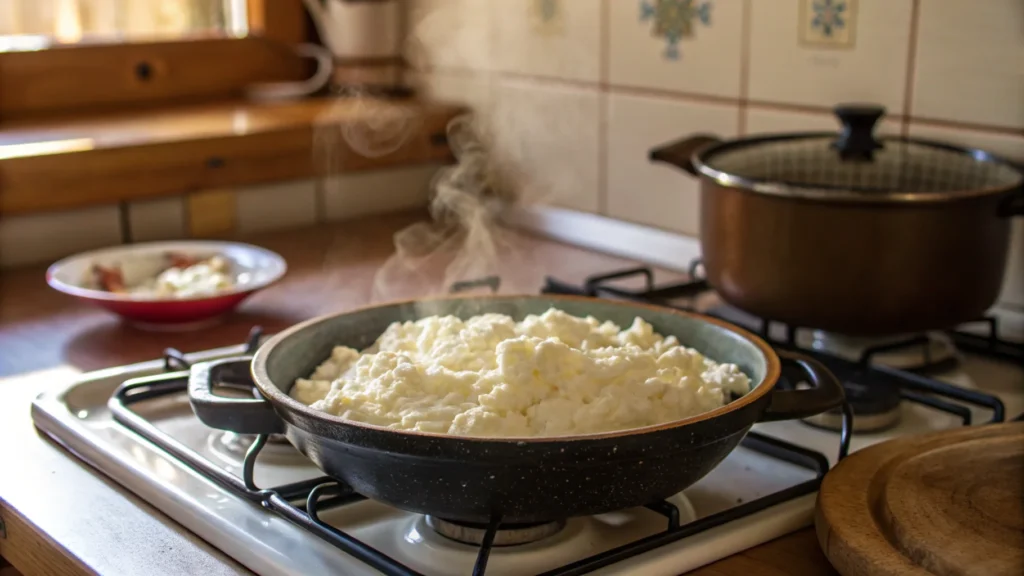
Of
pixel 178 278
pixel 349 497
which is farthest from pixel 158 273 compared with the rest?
pixel 349 497

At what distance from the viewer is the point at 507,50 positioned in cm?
187

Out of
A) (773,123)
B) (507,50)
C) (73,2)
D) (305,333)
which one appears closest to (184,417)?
(305,333)

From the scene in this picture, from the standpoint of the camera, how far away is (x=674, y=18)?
61.9 inches

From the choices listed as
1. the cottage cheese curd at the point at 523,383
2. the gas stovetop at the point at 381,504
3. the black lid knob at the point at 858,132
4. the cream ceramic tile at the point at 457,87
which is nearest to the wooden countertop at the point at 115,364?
the gas stovetop at the point at 381,504

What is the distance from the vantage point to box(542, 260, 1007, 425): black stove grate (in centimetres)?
97

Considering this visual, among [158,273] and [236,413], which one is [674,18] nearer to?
[158,273]

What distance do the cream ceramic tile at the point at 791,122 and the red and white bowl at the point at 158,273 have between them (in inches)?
25.4

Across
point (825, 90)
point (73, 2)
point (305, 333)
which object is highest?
point (73, 2)

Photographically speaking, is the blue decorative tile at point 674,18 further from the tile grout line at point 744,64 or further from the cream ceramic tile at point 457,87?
the cream ceramic tile at point 457,87

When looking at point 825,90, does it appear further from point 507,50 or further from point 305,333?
point 305,333

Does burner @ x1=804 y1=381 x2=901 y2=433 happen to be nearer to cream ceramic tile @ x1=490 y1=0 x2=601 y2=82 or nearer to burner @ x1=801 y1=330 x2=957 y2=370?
burner @ x1=801 y1=330 x2=957 y2=370

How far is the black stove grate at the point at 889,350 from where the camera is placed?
3.18 ft

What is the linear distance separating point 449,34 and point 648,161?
1.82 feet

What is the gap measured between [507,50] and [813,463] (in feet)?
3.84
